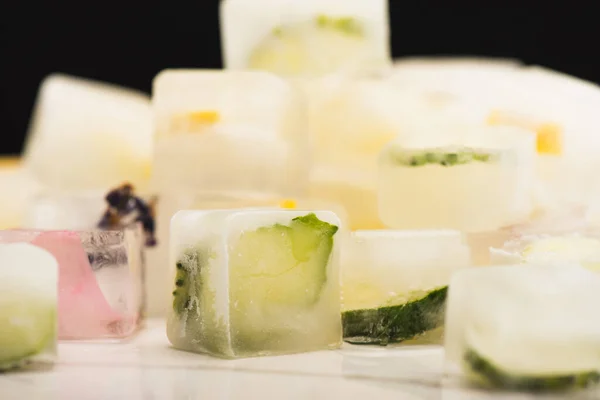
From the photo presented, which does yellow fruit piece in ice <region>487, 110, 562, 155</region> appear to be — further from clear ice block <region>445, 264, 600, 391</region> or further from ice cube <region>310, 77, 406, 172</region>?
clear ice block <region>445, 264, 600, 391</region>

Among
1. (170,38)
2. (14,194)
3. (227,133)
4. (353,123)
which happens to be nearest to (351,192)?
(353,123)

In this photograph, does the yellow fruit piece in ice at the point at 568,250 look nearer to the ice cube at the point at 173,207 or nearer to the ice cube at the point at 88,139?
the ice cube at the point at 173,207

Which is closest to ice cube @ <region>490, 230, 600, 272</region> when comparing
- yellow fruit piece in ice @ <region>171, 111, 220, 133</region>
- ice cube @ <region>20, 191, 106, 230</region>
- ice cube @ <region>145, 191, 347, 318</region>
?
ice cube @ <region>145, 191, 347, 318</region>

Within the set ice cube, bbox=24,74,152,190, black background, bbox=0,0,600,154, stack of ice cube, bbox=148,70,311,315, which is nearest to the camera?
stack of ice cube, bbox=148,70,311,315

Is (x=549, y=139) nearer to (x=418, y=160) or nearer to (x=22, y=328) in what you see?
(x=418, y=160)

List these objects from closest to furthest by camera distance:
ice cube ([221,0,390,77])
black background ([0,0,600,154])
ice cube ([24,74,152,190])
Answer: ice cube ([221,0,390,77])
ice cube ([24,74,152,190])
black background ([0,0,600,154])

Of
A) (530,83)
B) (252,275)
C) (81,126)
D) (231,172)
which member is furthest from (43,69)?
(252,275)
